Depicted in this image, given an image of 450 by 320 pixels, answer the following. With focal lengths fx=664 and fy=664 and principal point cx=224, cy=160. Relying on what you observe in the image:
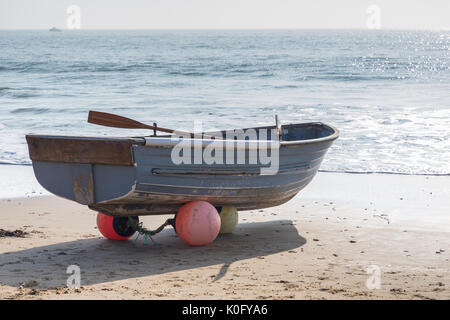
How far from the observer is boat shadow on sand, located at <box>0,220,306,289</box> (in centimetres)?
564

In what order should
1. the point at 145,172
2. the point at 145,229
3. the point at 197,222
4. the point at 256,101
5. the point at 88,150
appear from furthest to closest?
the point at 256,101 < the point at 145,229 < the point at 197,222 < the point at 145,172 < the point at 88,150

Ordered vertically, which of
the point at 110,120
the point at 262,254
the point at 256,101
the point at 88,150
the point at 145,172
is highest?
the point at 110,120

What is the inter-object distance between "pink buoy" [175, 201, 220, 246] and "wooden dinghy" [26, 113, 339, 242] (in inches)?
5.0

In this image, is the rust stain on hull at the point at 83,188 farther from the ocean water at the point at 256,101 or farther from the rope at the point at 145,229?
the ocean water at the point at 256,101

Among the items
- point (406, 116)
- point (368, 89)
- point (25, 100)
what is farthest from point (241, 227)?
point (368, 89)

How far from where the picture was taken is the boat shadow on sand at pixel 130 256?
18.5 feet

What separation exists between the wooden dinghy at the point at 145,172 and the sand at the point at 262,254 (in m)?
0.50

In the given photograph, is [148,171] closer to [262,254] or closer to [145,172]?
[145,172]

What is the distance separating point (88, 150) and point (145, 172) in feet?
1.84

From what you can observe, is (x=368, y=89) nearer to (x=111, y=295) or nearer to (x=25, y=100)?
(x=25, y=100)

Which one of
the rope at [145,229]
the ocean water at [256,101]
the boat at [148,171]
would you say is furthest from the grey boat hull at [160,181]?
the ocean water at [256,101]

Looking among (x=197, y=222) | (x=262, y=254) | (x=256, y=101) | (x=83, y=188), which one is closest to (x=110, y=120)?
(x=83, y=188)

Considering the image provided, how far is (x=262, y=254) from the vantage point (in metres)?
6.48
